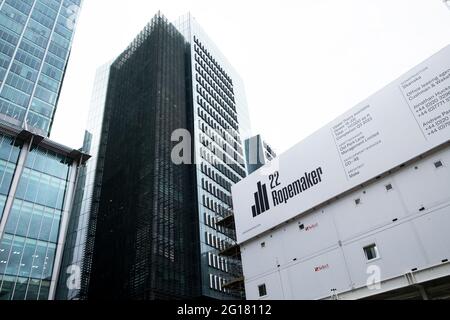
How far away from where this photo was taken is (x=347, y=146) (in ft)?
79.7

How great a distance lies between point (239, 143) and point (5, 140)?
162ft

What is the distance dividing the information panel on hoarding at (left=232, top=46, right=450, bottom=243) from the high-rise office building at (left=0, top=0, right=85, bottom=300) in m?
26.0

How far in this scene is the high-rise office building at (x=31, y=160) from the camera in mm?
40375

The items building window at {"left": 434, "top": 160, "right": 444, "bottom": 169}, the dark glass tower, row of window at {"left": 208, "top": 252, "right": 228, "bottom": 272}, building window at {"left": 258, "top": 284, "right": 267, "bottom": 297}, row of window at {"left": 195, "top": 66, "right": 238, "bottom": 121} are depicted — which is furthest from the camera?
row of window at {"left": 195, "top": 66, "right": 238, "bottom": 121}

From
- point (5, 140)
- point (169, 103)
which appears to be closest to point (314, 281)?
point (5, 140)

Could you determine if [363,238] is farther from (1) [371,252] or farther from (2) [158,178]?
(2) [158,178]

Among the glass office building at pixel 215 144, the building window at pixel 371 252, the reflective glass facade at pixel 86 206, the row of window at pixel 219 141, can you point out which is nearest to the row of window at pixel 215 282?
the glass office building at pixel 215 144

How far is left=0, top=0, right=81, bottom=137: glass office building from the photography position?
54.8 m

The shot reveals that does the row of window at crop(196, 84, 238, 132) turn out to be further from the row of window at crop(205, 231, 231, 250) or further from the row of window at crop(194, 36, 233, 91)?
the row of window at crop(205, 231, 231, 250)

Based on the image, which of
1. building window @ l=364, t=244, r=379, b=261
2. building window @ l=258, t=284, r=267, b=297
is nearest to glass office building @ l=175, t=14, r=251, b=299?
building window @ l=258, t=284, r=267, b=297

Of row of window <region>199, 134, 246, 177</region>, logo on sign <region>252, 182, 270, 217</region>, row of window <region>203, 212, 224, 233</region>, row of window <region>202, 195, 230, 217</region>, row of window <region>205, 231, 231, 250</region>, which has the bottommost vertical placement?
logo on sign <region>252, 182, 270, 217</region>

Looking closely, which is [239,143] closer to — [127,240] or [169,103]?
[169,103]

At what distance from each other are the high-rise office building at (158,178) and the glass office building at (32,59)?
47.9 ft

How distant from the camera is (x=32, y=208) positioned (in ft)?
143
